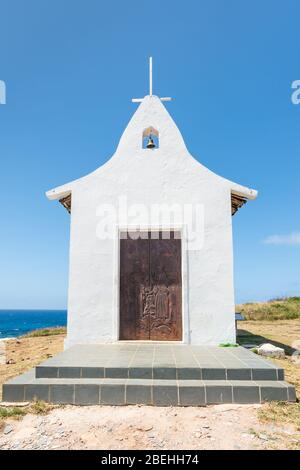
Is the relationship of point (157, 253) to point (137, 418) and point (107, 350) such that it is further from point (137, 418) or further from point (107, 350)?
point (137, 418)

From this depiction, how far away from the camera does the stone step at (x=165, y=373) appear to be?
18.8ft

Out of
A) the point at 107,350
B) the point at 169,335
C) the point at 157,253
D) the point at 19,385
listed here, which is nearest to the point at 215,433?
the point at 19,385

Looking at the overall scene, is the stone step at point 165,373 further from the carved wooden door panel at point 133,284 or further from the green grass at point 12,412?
the carved wooden door panel at point 133,284

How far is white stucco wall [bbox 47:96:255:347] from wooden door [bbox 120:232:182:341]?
229 millimetres

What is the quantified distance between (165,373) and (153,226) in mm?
3957

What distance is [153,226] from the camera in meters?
8.83

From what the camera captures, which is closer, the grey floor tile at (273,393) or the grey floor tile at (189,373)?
the grey floor tile at (273,393)

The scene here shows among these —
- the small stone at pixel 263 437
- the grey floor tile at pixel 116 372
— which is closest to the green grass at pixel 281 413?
the small stone at pixel 263 437

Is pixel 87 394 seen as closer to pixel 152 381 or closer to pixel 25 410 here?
pixel 25 410

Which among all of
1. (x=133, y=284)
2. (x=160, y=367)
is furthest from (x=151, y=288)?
(x=160, y=367)

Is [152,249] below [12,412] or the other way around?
the other way around

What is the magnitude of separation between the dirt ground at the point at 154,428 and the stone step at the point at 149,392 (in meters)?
0.14
